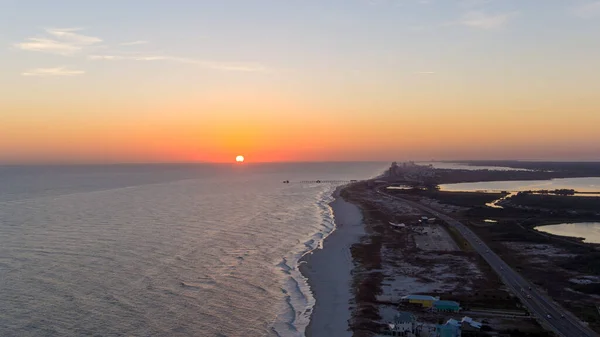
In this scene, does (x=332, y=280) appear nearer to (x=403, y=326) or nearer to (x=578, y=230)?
(x=403, y=326)

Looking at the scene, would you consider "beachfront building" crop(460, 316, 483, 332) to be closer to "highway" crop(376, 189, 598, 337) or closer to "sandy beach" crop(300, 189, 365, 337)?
"highway" crop(376, 189, 598, 337)

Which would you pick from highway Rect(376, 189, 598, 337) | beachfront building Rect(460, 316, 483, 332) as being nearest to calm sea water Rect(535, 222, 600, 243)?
highway Rect(376, 189, 598, 337)

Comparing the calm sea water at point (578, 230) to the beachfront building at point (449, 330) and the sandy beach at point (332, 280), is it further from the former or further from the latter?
the beachfront building at point (449, 330)

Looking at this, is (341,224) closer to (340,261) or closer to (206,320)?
(340,261)

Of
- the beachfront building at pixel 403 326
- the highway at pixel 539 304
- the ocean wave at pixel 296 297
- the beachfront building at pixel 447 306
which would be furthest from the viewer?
the beachfront building at pixel 447 306

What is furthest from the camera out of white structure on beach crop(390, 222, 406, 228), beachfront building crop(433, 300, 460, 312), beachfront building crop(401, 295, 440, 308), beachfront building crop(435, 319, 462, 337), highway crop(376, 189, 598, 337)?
white structure on beach crop(390, 222, 406, 228)

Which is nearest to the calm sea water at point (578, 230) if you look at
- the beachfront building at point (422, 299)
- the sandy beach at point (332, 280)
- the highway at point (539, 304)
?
the highway at point (539, 304)
